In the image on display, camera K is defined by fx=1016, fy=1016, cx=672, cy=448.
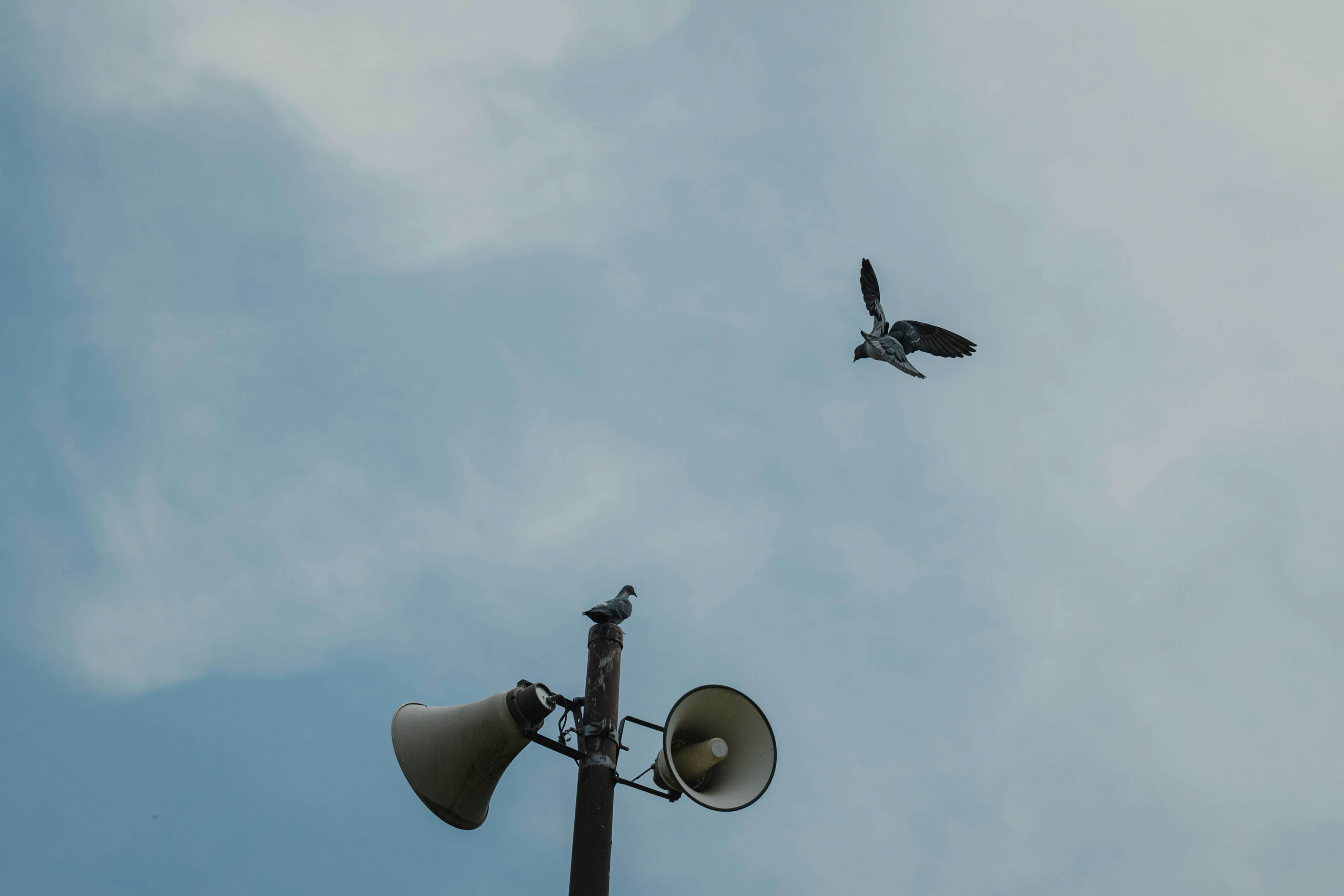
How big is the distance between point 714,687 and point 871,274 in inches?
191

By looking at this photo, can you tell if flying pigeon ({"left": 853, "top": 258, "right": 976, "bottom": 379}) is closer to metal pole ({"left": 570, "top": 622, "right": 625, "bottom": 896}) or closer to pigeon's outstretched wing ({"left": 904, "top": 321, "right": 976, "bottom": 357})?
pigeon's outstretched wing ({"left": 904, "top": 321, "right": 976, "bottom": 357})

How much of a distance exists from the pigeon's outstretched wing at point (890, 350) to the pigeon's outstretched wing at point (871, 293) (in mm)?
155

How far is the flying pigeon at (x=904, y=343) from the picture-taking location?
847cm

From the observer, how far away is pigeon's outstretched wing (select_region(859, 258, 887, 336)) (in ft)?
28.6

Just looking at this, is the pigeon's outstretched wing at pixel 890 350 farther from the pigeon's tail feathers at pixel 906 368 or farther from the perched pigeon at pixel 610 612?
the perched pigeon at pixel 610 612

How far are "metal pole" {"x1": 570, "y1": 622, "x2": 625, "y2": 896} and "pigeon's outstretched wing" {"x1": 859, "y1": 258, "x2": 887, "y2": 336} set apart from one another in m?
4.87

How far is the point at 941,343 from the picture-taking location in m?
8.58

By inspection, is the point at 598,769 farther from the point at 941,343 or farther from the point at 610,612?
the point at 941,343

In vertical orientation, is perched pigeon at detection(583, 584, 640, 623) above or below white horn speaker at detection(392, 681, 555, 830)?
above

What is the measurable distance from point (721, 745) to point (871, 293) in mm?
5107

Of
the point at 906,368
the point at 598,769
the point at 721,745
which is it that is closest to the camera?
the point at 598,769

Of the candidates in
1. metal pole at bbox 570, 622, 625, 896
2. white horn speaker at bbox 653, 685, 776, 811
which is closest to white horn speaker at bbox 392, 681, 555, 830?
metal pole at bbox 570, 622, 625, 896

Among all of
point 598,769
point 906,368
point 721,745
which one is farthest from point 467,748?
point 906,368

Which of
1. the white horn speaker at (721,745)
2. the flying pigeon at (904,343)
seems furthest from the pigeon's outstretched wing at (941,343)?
the white horn speaker at (721,745)
